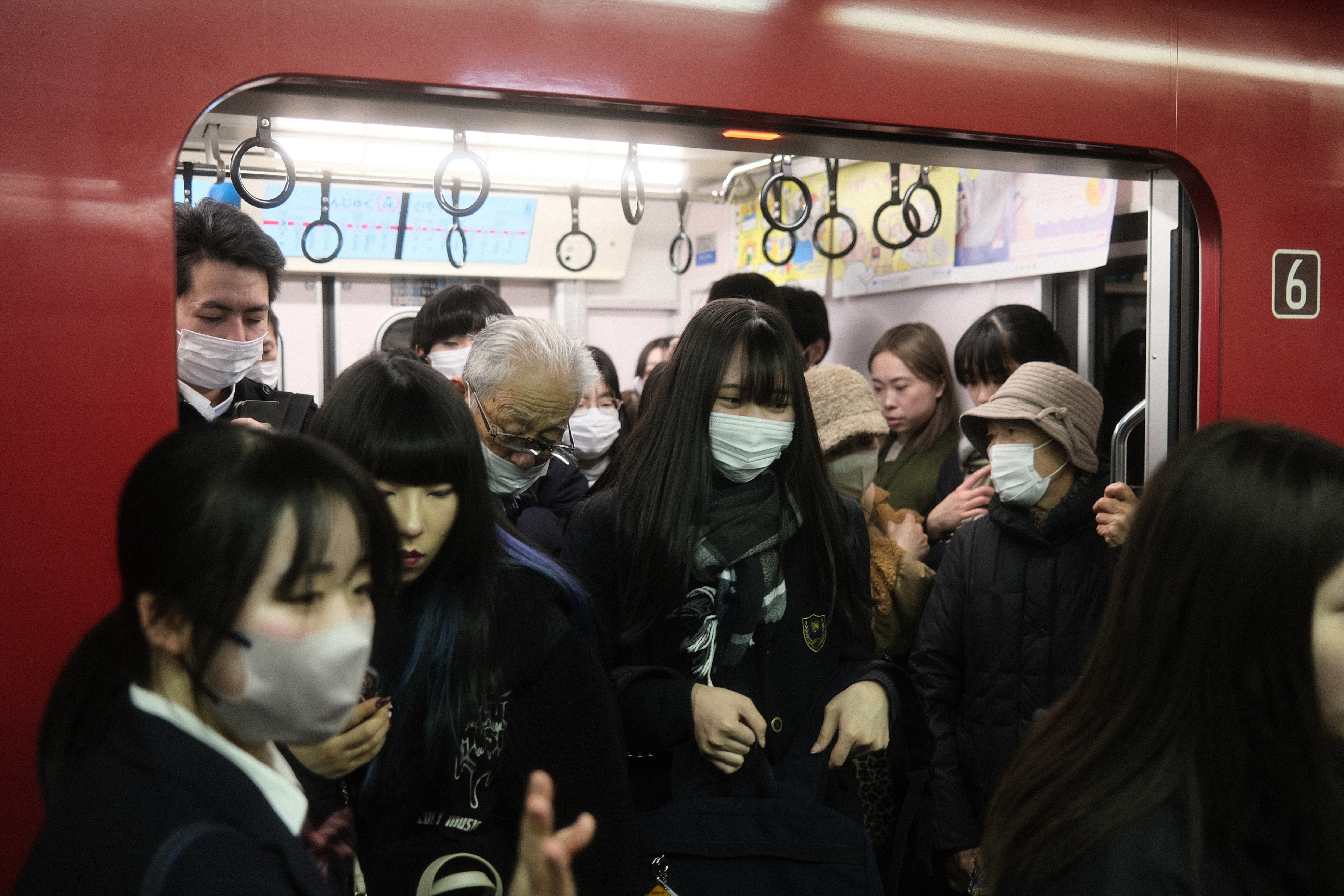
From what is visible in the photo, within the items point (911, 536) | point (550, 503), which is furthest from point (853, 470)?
point (550, 503)

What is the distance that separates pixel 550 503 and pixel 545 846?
1.82 m

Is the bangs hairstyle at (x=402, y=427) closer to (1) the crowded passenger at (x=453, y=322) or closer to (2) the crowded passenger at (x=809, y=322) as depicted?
(1) the crowded passenger at (x=453, y=322)

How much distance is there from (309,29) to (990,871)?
159 centimetres

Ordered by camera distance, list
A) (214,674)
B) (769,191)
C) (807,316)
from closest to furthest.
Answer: (214,674) → (769,191) → (807,316)

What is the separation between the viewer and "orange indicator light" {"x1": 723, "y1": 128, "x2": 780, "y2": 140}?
2119mm

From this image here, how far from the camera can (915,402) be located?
146 inches

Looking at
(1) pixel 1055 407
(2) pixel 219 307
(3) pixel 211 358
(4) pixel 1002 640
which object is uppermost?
(2) pixel 219 307

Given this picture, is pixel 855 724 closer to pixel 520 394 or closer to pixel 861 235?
pixel 520 394

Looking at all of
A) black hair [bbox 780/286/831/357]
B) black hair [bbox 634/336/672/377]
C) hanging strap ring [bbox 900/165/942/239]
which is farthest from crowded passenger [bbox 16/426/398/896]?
black hair [bbox 634/336/672/377]

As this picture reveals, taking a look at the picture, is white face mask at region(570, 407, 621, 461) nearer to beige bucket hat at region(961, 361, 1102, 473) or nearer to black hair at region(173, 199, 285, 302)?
beige bucket hat at region(961, 361, 1102, 473)

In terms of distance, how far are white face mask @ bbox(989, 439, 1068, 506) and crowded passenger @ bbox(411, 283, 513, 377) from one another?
1477 millimetres

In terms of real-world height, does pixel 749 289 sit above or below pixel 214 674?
above

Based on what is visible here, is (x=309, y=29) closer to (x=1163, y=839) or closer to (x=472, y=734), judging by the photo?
(x=472, y=734)

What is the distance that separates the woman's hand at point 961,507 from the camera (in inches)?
119
